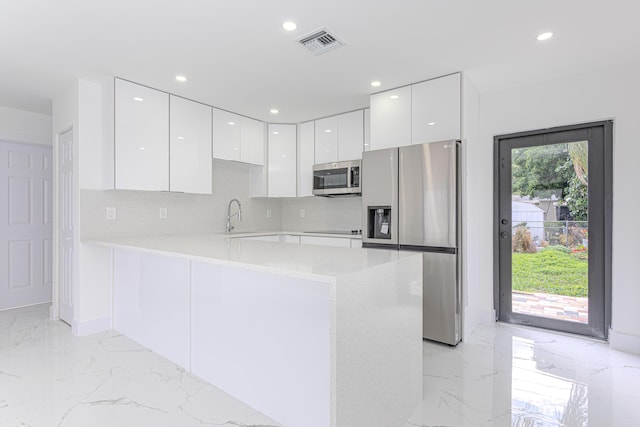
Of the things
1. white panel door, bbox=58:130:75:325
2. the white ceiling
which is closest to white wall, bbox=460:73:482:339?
the white ceiling

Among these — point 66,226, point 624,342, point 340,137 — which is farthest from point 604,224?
point 66,226

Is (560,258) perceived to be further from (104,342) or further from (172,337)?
(104,342)

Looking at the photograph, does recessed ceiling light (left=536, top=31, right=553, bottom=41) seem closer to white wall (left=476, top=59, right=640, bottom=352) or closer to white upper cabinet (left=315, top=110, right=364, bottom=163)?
white wall (left=476, top=59, right=640, bottom=352)

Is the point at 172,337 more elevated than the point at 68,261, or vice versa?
the point at 68,261

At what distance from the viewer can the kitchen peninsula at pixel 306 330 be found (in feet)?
4.66

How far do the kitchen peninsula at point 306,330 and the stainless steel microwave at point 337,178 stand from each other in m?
1.75

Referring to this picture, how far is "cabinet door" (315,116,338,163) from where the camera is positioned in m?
4.18

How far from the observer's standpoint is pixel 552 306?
326cm

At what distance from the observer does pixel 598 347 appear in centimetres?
284

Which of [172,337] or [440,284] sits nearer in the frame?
[172,337]

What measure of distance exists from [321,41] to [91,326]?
10.3 ft

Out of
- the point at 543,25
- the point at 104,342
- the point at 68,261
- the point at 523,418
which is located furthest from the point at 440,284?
the point at 68,261

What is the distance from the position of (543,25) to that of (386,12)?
1.05 metres

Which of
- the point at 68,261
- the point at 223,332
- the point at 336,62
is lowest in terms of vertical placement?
the point at 223,332
